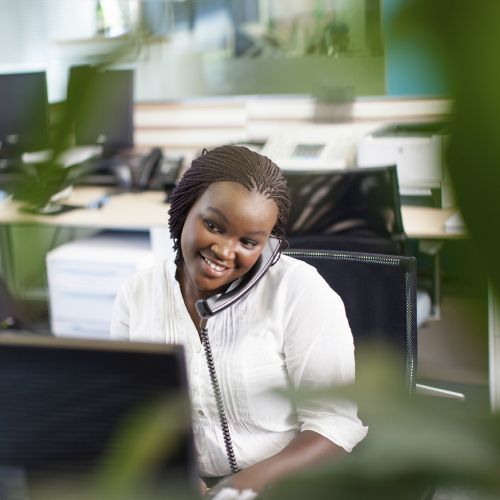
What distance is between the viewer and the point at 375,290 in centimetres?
143

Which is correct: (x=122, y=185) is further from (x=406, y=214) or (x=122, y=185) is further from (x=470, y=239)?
(x=470, y=239)

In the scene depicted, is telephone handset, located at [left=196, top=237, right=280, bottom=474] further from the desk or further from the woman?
the desk

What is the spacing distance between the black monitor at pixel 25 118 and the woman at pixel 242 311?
2.79ft

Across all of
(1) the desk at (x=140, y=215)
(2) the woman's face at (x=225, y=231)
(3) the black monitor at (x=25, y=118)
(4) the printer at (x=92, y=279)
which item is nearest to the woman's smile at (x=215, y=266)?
(2) the woman's face at (x=225, y=231)

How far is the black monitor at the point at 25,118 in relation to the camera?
0.20 metres

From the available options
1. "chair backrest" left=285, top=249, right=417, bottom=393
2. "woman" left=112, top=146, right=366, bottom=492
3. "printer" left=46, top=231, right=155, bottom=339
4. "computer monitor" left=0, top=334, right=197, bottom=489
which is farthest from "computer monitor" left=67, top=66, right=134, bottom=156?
"printer" left=46, top=231, right=155, bottom=339

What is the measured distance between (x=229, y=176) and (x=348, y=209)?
1.02m

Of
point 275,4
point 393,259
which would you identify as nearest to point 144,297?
point 393,259

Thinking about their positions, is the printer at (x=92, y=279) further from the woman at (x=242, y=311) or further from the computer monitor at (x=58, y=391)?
the computer monitor at (x=58, y=391)

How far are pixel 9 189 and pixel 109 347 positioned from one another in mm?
284

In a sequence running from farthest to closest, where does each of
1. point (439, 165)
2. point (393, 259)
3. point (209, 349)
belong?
point (393, 259) → point (209, 349) → point (439, 165)

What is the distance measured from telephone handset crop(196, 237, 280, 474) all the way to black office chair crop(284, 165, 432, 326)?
2.81 ft

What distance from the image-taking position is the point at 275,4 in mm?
316

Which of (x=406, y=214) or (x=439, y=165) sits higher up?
(x=439, y=165)
